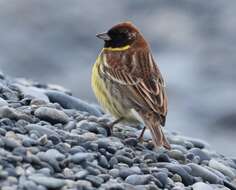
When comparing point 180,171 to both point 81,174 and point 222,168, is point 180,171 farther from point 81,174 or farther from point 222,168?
point 81,174

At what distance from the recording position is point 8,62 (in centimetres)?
2111

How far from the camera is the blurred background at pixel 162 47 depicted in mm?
18328

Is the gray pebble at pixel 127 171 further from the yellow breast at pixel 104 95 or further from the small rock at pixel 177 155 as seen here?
the yellow breast at pixel 104 95

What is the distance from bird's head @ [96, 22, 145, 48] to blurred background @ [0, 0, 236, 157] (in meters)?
5.56

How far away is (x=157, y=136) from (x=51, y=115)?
935 millimetres

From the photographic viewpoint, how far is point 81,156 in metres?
8.59

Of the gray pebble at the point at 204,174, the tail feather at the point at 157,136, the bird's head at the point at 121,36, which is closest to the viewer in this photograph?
the gray pebble at the point at 204,174

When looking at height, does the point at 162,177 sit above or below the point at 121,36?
below

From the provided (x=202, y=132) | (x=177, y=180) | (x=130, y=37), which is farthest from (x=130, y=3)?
(x=177, y=180)

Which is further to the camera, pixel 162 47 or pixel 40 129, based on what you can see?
pixel 162 47

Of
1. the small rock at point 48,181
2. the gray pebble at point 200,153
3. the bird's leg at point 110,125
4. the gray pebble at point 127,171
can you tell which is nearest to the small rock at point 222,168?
the gray pebble at point 200,153

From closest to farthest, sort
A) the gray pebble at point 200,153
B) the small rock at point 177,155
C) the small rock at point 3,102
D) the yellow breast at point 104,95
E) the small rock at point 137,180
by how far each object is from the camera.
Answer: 1. the small rock at point 137,180
2. the small rock at point 3,102
3. the small rock at point 177,155
4. the yellow breast at point 104,95
5. the gray pebble at point 200,153

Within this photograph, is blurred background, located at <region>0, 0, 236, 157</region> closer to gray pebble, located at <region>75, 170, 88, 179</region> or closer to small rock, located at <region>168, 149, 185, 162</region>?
small rock, located at <region>168, 149, 185, 162</region>

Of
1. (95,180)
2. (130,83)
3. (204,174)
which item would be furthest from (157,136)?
(95,180)
